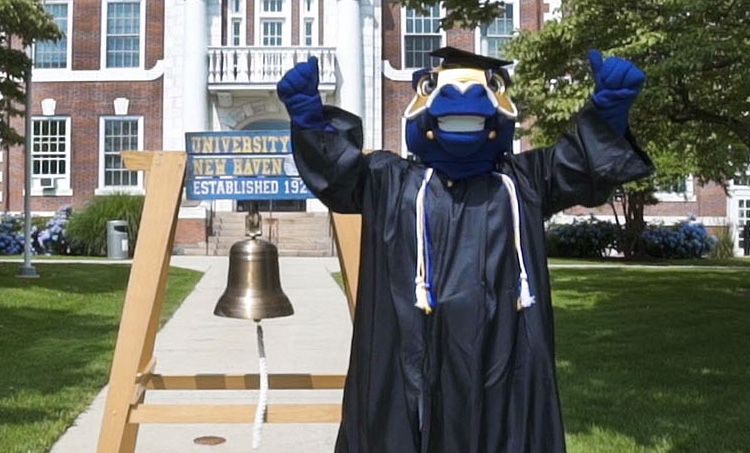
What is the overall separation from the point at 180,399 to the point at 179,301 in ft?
17.5

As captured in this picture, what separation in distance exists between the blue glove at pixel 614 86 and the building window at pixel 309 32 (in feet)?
73.3

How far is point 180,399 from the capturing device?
6.61m

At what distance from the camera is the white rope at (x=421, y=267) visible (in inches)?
111

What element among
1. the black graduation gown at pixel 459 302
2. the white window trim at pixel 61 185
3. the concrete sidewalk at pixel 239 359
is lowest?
the concrete sidewalk at pixel 239 359

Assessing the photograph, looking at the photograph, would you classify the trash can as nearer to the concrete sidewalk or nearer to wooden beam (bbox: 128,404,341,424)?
the concrete sidewalk

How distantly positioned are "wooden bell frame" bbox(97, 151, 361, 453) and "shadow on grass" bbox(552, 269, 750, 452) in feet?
7.42

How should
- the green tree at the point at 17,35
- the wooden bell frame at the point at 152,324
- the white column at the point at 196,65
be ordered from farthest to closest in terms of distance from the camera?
1. the white column at the point at 196,65
2. the green tree at the point at 17,35
3. the wooden bell frame at the point at 152,324

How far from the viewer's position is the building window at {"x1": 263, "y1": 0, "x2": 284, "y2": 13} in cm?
2469

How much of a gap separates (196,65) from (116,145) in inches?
150

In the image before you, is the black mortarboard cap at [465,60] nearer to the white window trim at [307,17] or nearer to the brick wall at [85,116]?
the white window trim at [307,17]

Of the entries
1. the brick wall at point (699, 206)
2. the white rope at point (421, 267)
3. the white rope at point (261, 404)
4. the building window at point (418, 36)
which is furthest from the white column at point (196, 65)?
the white rope at point (421, 267)

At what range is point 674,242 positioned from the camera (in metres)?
23.2

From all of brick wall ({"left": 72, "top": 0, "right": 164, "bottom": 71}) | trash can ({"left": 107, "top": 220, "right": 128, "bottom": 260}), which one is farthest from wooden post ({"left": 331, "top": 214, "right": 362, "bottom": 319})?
brick wall ({"left": 72, "top": 0, "right": 164, "bottom": 71})

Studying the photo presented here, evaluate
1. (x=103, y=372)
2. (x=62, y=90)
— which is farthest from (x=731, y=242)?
(x=103, y=372)
